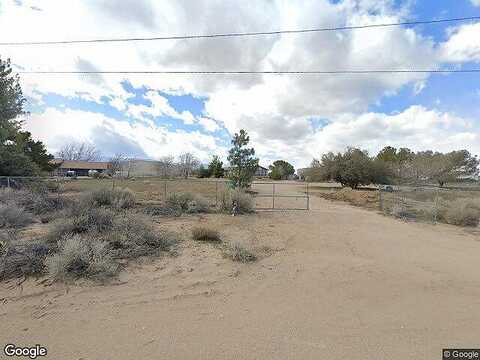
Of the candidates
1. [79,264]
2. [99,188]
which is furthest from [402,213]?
[99,188]

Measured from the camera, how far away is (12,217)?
8.41 m

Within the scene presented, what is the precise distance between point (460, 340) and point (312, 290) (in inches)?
80.4

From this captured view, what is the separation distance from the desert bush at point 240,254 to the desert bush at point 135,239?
1691mm

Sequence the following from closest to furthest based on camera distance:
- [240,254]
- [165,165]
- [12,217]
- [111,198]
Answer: [240,254], [12,217], [111,198], [165,165]

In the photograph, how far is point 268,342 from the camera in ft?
10.2

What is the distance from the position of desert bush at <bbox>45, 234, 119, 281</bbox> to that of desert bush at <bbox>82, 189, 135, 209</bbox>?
6.12 meters

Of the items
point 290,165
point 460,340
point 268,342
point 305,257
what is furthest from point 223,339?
point 290,165

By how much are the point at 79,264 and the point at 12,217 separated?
567 cm

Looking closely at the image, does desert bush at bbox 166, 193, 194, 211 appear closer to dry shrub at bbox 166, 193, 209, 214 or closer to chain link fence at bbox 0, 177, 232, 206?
dry shrub at bbox 166, 193, 209, 214

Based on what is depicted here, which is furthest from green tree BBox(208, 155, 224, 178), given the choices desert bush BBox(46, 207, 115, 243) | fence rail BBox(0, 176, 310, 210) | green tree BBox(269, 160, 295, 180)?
green tree BBox(269, 160, 295, 180)

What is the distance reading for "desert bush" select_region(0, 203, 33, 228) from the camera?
818 centimetres

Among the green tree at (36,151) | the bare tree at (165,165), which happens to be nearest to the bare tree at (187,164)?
the bare tree at (165,165)

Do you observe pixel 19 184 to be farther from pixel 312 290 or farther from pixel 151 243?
pixel 312 290

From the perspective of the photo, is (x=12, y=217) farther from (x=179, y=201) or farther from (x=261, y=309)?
(x=261, y=309)
